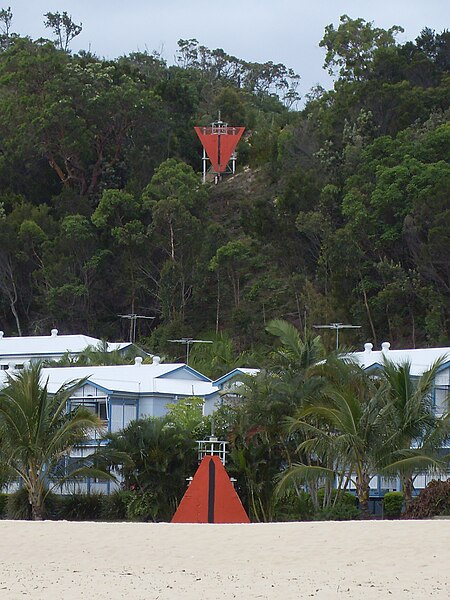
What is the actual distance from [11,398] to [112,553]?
9678 millimetres

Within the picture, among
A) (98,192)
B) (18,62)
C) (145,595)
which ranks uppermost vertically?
(18,62)

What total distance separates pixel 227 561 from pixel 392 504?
12.8m

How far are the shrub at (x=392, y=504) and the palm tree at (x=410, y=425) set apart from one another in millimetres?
2504

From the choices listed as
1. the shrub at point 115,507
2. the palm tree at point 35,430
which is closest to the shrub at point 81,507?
the shrub at point 115,507

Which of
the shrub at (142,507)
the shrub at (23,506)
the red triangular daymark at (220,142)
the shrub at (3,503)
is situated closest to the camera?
the shrub at (142,507)

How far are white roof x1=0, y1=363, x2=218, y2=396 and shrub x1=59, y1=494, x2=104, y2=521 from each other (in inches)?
274

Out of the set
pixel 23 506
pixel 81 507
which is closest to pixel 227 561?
pixel 23 506

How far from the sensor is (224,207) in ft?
240

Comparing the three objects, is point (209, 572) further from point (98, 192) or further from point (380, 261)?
point (98, 192)

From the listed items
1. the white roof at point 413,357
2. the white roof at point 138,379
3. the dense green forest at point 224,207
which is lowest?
the white roof at point 138,379

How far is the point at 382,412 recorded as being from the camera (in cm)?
2542

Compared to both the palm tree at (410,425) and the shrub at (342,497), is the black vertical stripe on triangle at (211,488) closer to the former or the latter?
the shrub at (342,497)

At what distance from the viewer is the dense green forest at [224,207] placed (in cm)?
5338

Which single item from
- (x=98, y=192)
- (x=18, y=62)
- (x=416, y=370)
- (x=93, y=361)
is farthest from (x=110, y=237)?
(x=416, y=370)
